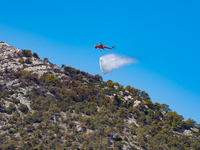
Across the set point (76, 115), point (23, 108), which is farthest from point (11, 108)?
point (76, 115)

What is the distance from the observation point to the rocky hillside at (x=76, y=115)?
212 ft

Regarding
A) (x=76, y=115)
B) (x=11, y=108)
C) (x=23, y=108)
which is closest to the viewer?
(x=11, y=108)

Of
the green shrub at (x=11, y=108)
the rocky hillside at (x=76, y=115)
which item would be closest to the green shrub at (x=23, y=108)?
the rocky hillside at (x=76, y=115)

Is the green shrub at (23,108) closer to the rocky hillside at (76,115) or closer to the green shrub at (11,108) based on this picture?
the rocky hillside at (76,115)

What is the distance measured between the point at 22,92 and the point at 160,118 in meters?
50.3

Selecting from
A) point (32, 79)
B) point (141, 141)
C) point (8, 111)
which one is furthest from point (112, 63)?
point (32, 79)

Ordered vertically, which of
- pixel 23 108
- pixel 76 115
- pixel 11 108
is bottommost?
pixel 11 108

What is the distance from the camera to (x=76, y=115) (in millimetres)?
77250

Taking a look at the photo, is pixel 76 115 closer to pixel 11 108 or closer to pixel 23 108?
pixel 23 108

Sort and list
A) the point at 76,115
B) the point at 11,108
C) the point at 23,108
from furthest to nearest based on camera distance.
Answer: the point at 76,115 → the point at 23,108 → the point at 11,108

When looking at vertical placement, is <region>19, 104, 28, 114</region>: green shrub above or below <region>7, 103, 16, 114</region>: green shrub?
above

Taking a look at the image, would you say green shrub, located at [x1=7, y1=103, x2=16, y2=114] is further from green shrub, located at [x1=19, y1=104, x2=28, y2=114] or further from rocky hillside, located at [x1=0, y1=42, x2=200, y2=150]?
green shrub, located at [x1=19, y1=104, x2=28, y2=114]

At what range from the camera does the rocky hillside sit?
6475 centimetres

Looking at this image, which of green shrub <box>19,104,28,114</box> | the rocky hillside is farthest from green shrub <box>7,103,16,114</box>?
green shrub <box>19,104,28,114</box>
